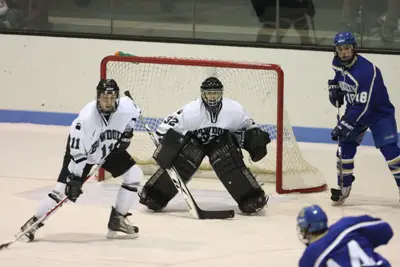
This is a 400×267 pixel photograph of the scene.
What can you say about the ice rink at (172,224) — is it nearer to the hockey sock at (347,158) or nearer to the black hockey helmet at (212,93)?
the hockey sock at (347,158)

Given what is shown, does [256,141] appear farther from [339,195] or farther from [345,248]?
[345,248]

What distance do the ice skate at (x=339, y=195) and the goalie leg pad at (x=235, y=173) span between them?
0.49 meters

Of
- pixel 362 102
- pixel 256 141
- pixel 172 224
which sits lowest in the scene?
pixel 172 224

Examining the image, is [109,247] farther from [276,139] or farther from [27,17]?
[27,17]

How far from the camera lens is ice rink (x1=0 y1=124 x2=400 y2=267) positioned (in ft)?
17.5

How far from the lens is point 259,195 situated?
634cm

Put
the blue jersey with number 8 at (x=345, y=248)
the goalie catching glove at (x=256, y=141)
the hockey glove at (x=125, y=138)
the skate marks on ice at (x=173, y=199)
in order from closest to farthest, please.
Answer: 1. the blue jersey with number 8 at (x=345, y=248)
2. the hockey glove at (x=125, y=138)
3. the goalie catching glove at (x=256, y=141)
4. the skate marks on ice at (x=173, y=199)

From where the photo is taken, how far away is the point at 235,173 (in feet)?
20.9

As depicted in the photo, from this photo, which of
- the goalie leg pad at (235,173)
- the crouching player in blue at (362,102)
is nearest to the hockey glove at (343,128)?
the crouching player in blue at (362,102)

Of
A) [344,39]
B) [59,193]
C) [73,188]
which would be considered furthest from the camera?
[344,39]

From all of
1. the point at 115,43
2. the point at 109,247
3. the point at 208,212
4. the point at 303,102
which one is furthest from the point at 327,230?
the point at 115,43

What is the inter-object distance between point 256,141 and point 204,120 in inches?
13.1

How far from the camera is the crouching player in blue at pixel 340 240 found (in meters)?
3.57

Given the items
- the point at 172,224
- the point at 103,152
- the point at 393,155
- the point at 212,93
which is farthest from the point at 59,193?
the point at 393,155
